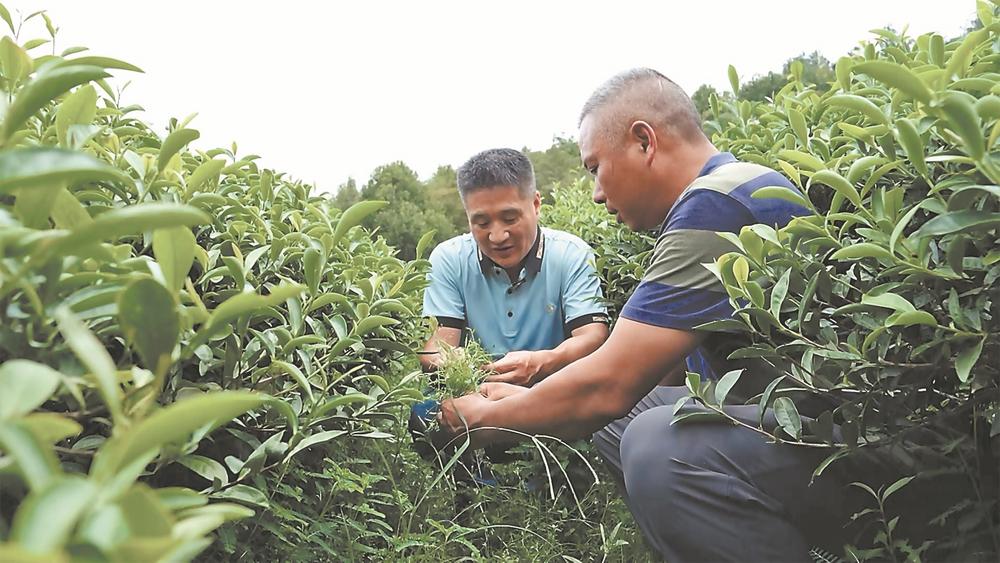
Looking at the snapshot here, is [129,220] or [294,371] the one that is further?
[294,371]

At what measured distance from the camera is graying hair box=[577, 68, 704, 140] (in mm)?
2889

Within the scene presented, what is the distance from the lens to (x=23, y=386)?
674 mm

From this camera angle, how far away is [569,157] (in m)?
12.9

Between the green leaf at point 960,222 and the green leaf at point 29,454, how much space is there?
4.36 ft

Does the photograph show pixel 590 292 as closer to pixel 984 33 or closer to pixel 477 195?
pixel 477 195

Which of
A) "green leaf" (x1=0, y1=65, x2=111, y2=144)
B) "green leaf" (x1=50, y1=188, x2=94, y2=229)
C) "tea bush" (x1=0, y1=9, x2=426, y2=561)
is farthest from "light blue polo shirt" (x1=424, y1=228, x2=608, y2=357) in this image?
"green leaf" (x1=0, y1=65, x2=111, y2=144)

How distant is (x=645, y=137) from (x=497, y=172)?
1055 mm

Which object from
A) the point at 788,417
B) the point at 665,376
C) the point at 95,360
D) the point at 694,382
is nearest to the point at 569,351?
the point at 665,376

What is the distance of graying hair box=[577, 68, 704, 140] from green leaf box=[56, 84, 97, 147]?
194 centimetres

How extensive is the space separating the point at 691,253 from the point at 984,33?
2.81 feet

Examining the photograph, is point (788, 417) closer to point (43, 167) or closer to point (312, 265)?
point (312, 265)

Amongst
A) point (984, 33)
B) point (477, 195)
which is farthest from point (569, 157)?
point (984, 33)

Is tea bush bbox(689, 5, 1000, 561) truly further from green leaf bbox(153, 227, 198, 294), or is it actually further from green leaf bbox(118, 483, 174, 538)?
green leaf bbox(118, 483, 174, 538)

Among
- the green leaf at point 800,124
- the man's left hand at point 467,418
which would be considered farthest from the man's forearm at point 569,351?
the green leaf at point 800,124
